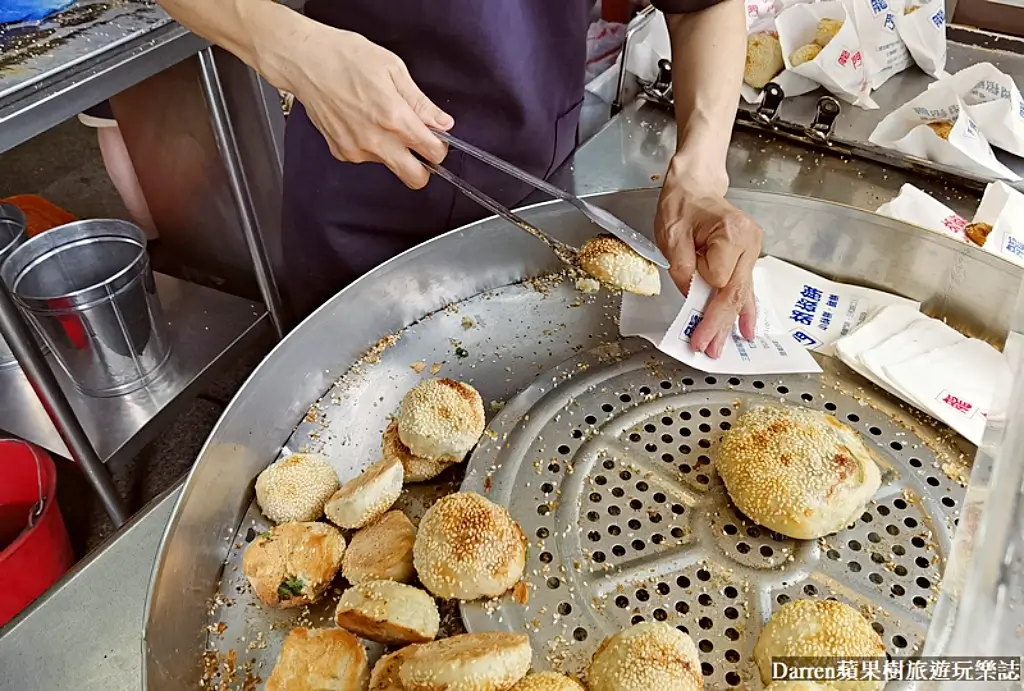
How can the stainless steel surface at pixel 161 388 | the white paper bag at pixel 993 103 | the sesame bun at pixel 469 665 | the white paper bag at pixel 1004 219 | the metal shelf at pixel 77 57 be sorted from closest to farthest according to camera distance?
the sesame bun at pixel 469 665 < the white paper bag at pixel 1004 219 < the metal shelf at pixel 77 57 < the white paper bag at pixel 993 103 < the stainless steel surface at pixel 161 388

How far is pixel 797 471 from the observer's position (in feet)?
2.47

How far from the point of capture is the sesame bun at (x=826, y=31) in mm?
1545

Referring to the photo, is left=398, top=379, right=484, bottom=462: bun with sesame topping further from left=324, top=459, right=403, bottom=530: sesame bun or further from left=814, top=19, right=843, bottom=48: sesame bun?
left=814, top=19, right=843, bottom=48: sesame bun

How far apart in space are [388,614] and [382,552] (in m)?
0.09

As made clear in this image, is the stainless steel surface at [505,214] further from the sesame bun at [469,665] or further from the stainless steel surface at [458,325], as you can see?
the sesame bun at [469,665]

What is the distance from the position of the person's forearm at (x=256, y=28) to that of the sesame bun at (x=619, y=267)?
40 centimetres

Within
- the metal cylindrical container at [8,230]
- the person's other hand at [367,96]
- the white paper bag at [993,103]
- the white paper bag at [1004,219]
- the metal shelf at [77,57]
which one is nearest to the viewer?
the person's other hand at [367,96]

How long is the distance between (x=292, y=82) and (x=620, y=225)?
406 mm

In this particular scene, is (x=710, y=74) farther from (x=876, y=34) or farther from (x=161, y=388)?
(x=161, y=388)

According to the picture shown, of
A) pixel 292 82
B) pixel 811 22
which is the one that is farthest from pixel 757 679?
pixel 811 22

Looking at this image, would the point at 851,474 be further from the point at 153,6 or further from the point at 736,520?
the point at 153,6

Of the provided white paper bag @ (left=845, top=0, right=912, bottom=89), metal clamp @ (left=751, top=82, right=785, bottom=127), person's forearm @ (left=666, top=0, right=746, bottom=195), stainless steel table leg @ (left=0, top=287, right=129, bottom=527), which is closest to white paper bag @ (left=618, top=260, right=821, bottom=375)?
person's forearm @ (left=666, top=0, right=746, bottom=195)

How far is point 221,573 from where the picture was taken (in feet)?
2.42

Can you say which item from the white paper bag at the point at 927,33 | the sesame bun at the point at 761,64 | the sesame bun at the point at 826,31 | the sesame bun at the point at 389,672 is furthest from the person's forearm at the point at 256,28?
the white paper bag at the point at 927,33
